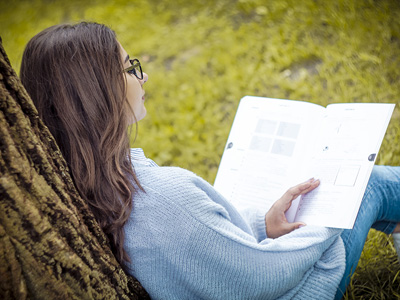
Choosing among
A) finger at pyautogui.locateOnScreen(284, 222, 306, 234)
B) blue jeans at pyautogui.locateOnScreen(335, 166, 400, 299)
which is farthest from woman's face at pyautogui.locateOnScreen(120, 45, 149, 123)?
blue jeans at pyautogui.locateOnScreen(335, 166, 400, 299)

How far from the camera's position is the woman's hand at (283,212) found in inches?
58.6

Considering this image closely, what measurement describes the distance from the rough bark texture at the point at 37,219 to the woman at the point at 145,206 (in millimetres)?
113

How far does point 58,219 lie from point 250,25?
2872 millimetres

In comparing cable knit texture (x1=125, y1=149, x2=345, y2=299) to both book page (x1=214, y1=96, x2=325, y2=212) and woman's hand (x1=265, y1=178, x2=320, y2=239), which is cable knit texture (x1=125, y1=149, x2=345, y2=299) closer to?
woman's hand (x1=265, y1=178, x2=320, y2=239)

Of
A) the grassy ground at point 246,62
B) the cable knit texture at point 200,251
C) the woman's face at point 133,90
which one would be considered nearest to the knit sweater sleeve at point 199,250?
the cable knit texture at point 200,251

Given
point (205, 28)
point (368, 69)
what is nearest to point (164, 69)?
point (205, 28)

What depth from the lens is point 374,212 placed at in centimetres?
158

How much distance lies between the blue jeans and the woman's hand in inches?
7.2

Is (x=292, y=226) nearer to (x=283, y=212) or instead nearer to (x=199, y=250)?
(x=283, y=212)

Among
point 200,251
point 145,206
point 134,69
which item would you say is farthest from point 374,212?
point 134,69

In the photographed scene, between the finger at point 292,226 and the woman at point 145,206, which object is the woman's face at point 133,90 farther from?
the finger at point 292,226

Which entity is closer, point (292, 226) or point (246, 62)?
point (292, 226)

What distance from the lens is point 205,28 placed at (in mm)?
3803

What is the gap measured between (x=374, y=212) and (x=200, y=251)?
2.23ft
